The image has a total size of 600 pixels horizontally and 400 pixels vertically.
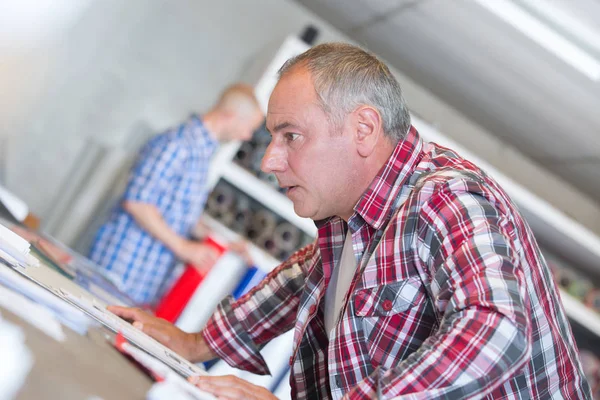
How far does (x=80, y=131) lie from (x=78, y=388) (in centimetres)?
312

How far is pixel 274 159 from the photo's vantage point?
4.18 feet

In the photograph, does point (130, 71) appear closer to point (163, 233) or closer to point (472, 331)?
point (163, 233)

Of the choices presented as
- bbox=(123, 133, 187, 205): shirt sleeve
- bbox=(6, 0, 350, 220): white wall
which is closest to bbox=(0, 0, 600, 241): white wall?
bbox=(6, 0, 350, 220): white wall

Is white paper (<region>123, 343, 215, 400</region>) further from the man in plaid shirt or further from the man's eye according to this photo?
the man's eye

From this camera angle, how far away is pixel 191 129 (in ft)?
9.49

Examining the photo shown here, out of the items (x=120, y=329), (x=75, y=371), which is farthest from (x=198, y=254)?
(x=75, y=371)

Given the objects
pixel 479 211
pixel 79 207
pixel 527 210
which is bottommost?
pixel 79 207

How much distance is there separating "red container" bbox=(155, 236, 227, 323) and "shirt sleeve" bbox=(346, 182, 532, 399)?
2.02 meters

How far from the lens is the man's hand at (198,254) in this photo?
9.29 ft

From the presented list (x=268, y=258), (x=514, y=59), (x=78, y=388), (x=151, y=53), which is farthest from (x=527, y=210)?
(x=78, y=388)

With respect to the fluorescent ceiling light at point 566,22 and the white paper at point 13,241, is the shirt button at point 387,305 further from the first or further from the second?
the fluorescent ceiling light at point 566,22

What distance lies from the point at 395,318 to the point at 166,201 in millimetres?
1894

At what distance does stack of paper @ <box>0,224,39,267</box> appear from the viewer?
1.00 m

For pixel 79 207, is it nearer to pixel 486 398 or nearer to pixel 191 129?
pixel 191 129
